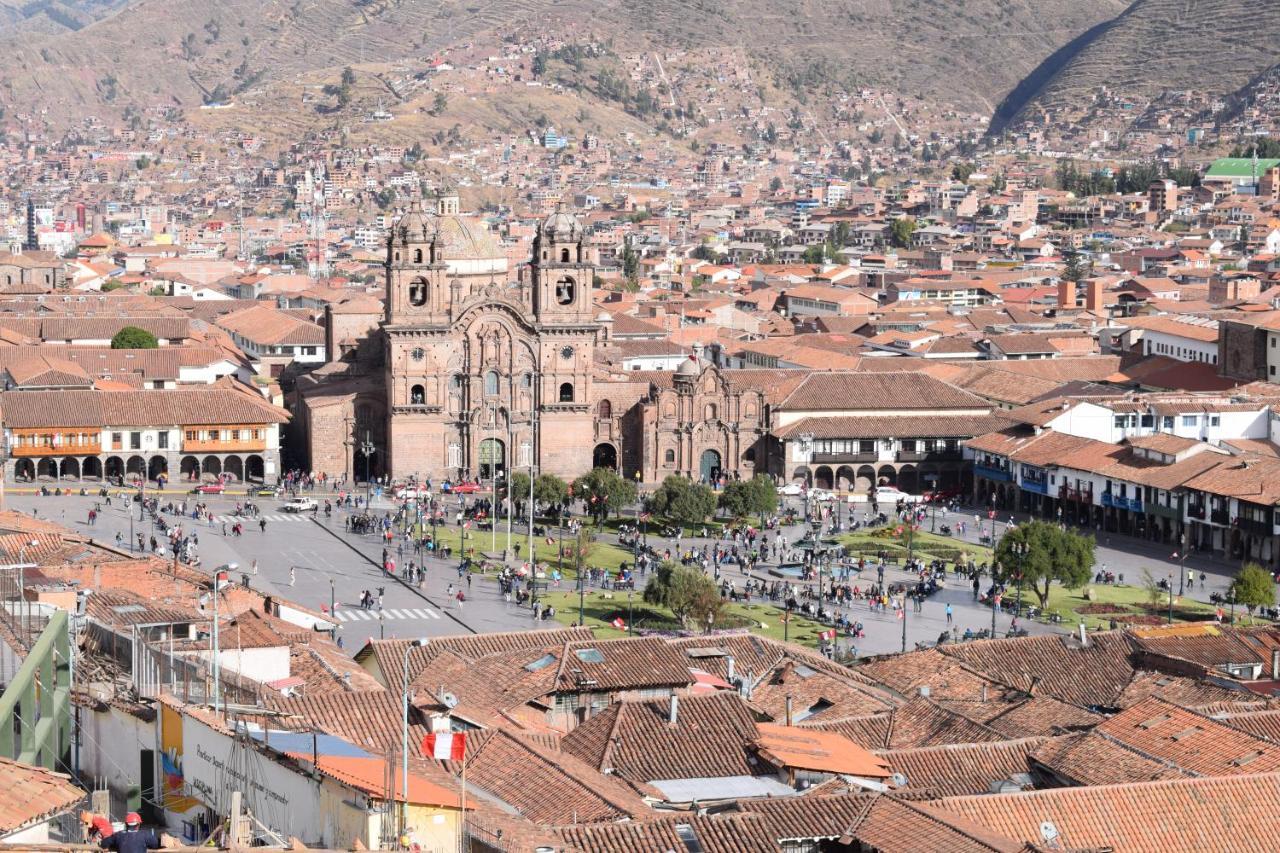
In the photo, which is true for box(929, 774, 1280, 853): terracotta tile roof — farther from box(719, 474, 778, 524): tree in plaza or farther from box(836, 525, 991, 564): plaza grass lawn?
box(719, 474, 778, 524): tree in plaza

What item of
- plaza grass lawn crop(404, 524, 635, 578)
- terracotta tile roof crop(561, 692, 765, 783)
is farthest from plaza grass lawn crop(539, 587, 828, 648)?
terracotta tile roof crop(561, 692, 765, 783)

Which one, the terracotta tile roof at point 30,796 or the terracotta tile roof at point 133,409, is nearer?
the terracotta tile roof at point 30,796

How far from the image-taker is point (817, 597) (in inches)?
2653

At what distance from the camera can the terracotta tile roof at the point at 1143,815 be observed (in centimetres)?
2977

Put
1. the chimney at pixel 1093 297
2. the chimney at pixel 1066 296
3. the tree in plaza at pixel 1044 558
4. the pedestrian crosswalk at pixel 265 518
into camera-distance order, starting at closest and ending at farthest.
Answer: the tree in plaza at pixel 1044 558 → the pedestrian crosswalk at pixel 265 518 → the chimney at pixel 1066 296 → the chimney at pixel 1093 297

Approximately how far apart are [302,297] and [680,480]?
6906cm

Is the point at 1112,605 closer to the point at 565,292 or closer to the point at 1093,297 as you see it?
the point at 565,292

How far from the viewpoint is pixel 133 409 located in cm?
8806

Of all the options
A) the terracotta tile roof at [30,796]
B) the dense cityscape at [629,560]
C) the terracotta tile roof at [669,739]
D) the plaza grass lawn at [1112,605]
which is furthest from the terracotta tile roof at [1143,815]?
the plaza grass lawn at [1112,605]

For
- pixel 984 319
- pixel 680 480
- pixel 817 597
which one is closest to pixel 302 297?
pixel 984 319

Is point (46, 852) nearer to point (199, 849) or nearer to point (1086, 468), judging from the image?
point (199, 849)

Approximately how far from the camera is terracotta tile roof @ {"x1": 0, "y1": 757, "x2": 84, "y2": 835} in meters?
19.2

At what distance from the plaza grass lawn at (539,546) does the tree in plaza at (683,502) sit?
2890 mm

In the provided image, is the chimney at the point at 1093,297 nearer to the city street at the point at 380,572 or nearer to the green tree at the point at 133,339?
the green tree at the point at 133,339
